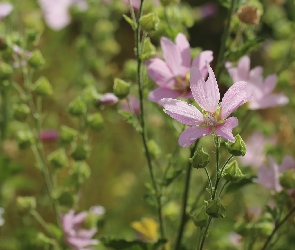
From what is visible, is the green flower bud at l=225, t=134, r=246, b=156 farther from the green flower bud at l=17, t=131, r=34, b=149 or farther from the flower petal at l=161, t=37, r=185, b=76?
the green flower bud at l=17, t=131, r=34, b=149

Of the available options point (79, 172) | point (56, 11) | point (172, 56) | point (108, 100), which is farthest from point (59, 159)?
point (56, 11)

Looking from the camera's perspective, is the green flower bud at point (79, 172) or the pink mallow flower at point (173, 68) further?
the green flower bud at point (79, 172)

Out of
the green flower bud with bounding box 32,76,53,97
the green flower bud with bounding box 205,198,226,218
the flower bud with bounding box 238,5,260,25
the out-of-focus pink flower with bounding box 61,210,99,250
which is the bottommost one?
the out-of-focus pink flower with bounding box 61,210,99,250

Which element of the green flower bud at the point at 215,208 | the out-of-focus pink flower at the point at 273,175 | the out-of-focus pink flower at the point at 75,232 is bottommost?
the out-of-focus pink flower at the point at 75,232

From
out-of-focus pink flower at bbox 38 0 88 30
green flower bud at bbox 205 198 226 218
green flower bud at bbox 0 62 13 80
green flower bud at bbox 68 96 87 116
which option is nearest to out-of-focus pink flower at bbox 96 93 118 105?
green flower bud at bbox 68 96 87 116

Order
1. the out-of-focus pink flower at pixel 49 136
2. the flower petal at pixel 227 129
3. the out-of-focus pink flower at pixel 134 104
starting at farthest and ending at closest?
1. the out-of-focus pink flower at pixel 134 104
2. the out-of-focus pink flower at pixel 49 136
3. the flower petal at pixel 227 129

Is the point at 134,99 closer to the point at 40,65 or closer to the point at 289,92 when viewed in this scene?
the point at 289,92

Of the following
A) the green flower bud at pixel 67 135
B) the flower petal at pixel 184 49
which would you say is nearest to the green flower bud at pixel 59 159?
the green flower bud at pixel 67 135

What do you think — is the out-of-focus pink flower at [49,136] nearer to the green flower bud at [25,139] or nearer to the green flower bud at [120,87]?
the green flower bud at [25,139]
